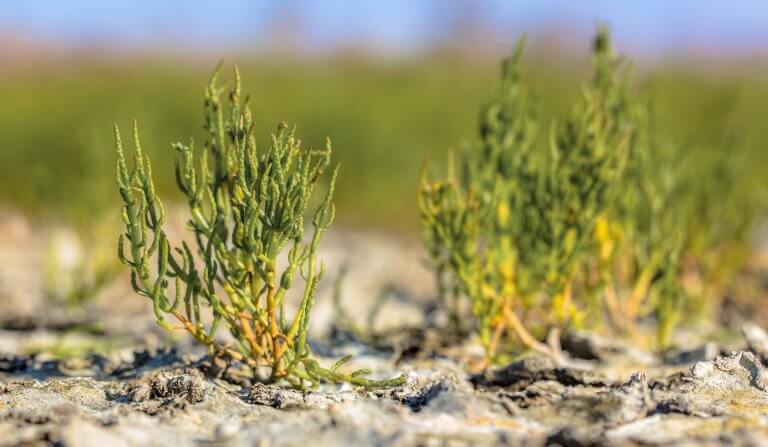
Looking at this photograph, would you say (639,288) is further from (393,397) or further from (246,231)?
(246,231)

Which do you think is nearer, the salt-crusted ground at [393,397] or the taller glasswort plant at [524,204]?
the salt-crusted ground at [393,397]

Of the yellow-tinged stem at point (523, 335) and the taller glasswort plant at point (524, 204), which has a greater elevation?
the taller glasswort plant at point (524, 204)

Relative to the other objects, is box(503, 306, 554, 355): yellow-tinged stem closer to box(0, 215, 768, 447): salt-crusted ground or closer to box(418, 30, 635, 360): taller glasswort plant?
box(418, 30, 635, 360): taller glasswort plant

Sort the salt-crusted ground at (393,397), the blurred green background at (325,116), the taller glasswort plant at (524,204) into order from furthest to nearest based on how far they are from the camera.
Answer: the blurred green background at (325,116) → the taller glasswort plant at (524,204) → the salt-crusted ground at (393,397)

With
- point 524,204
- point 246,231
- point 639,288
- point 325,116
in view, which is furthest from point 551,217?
point 325,116

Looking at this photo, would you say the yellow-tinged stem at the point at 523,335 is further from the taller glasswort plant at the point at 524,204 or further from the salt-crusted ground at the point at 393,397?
the salt-crusted ground at the point at 393,397

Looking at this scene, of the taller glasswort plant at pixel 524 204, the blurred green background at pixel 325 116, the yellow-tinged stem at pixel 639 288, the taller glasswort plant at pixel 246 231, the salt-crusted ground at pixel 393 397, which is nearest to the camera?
the salt-crusted ground at pixel 393 397

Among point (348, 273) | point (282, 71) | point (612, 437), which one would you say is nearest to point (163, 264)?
point (612, 437)

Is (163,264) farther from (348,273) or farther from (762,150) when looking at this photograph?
(762,150)

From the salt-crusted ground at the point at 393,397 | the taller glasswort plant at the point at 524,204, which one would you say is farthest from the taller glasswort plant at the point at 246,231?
the taller glasswort plant at the point at 524,204
